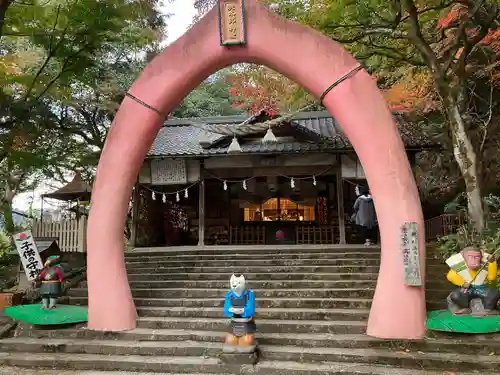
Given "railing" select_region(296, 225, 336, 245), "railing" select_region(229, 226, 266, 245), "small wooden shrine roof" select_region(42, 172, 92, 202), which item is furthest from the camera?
"railing" select_region(229, 226, 266, 245)

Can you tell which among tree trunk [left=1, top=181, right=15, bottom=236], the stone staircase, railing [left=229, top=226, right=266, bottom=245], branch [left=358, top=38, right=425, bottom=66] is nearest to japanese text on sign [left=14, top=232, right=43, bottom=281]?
the stone staircase

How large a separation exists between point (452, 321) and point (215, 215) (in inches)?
421

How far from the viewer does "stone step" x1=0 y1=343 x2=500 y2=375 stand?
5.89 meters

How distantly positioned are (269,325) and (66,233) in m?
6.70

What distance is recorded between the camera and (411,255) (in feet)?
21.4

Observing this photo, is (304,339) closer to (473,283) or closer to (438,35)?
(473,283)

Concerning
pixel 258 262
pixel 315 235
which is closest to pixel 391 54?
pixel 315 235

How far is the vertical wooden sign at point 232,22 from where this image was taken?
7363 mm

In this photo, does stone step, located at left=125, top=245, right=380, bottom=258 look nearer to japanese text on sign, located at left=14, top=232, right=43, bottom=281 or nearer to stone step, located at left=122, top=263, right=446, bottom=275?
stone step, located at left=122, top=263, right=446, bottom=275

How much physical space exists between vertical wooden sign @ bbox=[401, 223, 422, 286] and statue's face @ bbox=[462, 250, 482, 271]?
93 centimetres

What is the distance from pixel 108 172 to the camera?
774 cm

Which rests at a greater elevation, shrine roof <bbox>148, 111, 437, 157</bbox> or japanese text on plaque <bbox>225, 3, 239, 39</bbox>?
japanese text on plaque <bbox>225, 3, 239, 39</bbox>

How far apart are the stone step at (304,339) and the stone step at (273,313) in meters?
0.54

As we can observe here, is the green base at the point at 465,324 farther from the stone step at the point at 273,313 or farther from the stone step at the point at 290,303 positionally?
the stone step at the point at 273,313
